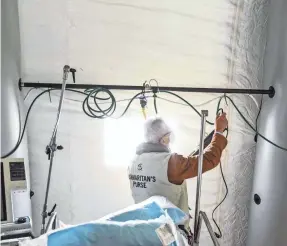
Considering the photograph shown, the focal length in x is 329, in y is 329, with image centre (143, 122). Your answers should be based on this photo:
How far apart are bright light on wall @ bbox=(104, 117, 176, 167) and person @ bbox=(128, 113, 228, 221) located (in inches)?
12.4

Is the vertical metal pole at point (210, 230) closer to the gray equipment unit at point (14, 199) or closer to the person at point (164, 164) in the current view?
the person at point (164, 164)

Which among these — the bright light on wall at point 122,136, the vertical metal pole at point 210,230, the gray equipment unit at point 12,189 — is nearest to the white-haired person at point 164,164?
the vertical metal pole at point 210,230

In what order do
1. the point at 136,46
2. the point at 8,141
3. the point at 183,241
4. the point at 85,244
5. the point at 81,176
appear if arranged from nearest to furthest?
1. the point at 85,244
2. the point at 183,241
3. the point at 8,141
4. the point at 136,46
5. the point at 81,176

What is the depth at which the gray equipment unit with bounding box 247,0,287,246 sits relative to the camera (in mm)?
1889

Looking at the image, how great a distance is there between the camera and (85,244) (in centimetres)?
118

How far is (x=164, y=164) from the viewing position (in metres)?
1.75

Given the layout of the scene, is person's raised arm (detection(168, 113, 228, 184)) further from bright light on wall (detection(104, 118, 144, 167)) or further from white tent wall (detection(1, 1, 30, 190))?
white tent wall (detection(1, 1, 30, 190))

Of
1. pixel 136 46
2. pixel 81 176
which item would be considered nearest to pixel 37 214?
pixel 81 176

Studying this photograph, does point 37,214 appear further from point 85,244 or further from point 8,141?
point 85,244

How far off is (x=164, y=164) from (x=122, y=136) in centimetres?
51

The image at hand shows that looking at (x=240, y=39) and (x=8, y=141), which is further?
(x=240, y=39)

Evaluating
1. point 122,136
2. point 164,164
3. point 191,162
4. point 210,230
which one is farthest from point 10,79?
point 210,230

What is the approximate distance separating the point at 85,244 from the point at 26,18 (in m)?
1.40

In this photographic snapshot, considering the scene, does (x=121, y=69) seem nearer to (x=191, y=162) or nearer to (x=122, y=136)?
(x=122, y=136)
